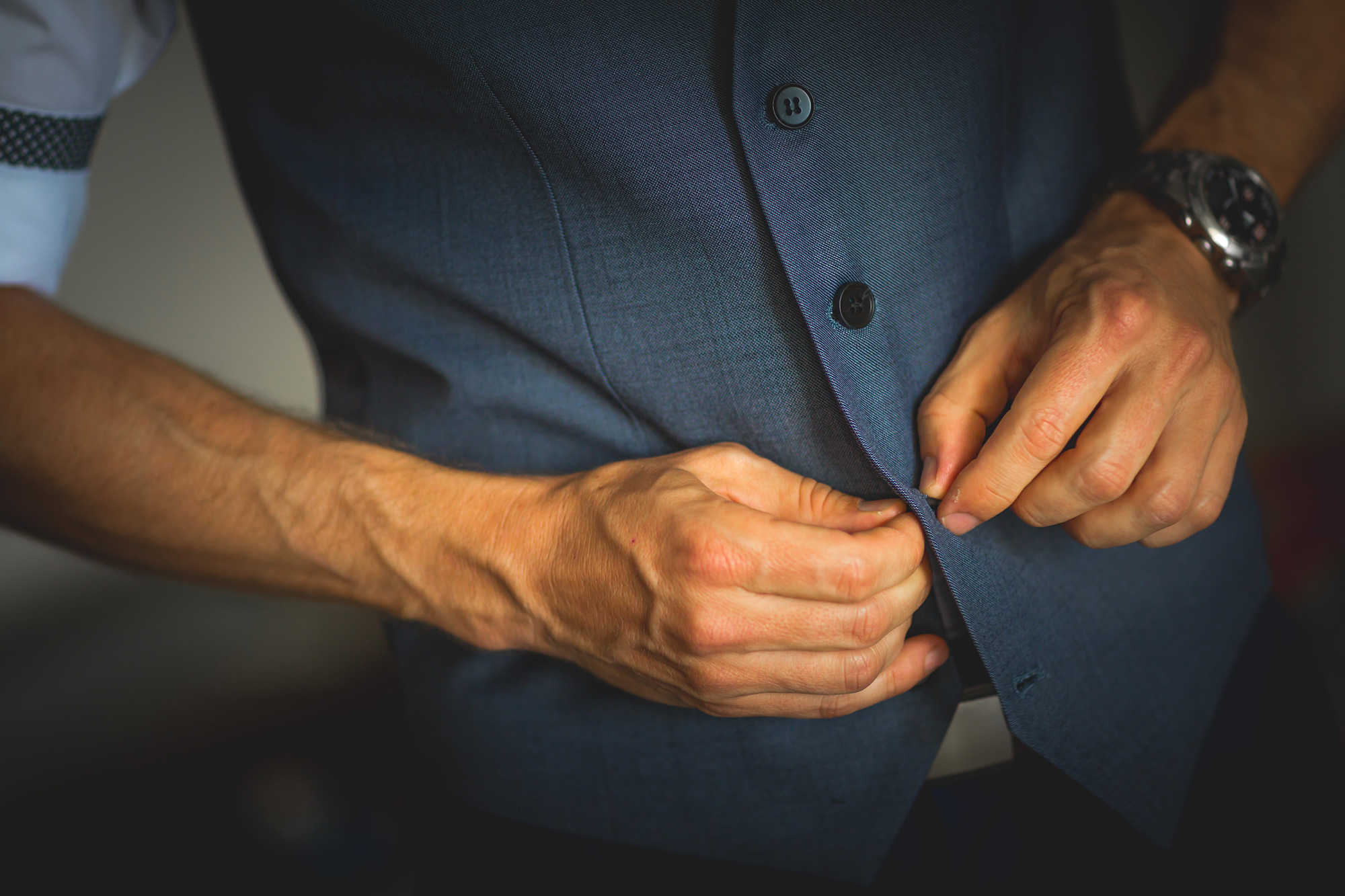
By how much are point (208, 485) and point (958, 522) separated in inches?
25.1

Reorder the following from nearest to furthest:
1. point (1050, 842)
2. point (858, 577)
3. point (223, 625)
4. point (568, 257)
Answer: point (858, 577) → point (568, 257) → point (1050, 842) → point (223, 625)

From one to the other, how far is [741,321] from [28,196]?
25.1 inches

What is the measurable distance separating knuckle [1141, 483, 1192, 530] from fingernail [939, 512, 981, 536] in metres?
0.13

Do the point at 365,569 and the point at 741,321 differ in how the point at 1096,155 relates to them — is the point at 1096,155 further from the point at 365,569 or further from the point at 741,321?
the point at 365,569

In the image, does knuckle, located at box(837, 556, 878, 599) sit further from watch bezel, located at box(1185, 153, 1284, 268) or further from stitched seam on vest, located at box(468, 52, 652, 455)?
watch bezel, located at box(1185, 153, 1284, 268)

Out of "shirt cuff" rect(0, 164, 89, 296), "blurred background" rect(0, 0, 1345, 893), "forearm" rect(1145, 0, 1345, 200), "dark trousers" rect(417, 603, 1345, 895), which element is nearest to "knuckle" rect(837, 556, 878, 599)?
"dark trousers" rect(417, 603, 1345, 895)

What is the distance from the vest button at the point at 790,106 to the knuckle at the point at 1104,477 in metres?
0.33

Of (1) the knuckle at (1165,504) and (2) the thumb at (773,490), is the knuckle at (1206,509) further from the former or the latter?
(2) the thumb at (773,490)

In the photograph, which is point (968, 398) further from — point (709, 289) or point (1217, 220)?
point (1217, 220)

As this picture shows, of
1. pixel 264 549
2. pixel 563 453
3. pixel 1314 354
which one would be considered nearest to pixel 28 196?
pixel 264 549

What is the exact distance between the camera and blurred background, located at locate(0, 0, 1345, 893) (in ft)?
5.29

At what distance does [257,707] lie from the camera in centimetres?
187

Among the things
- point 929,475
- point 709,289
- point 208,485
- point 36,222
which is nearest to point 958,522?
point 929,475

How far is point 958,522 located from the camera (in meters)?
0.57
